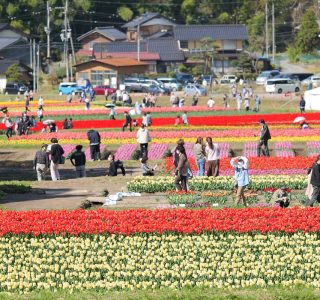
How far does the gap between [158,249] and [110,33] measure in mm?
93968

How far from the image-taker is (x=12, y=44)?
351ft

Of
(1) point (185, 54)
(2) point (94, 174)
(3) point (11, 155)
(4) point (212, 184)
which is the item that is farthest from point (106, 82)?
(4) point (212, 184)

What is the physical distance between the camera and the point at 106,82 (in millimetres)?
94312

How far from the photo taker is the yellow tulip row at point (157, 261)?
20406mm

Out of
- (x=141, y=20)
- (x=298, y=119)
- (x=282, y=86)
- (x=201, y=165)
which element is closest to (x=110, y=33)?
(x=141, y=20)

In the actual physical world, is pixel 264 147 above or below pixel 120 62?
below

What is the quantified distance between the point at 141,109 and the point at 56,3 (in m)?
45.9

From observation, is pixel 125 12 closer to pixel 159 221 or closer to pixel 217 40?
pixel 217 40

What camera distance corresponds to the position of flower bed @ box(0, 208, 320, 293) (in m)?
20.6

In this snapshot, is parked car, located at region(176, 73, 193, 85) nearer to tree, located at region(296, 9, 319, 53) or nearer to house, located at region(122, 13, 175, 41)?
tree, located at region(296, 9, 319, 53)

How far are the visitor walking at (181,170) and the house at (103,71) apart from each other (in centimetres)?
6227

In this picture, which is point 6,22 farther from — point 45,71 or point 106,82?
point 106,82

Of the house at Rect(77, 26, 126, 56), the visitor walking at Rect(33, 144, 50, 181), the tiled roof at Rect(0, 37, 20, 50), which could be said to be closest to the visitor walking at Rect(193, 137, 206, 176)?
the visitor walking at Rect(33, 144, 50, 181)

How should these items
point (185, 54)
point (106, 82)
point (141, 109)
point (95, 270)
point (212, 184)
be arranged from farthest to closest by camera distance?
point (185, 54) < point (106, 82) < point (141, 109) < point (212, 184) < point (95, 270)
